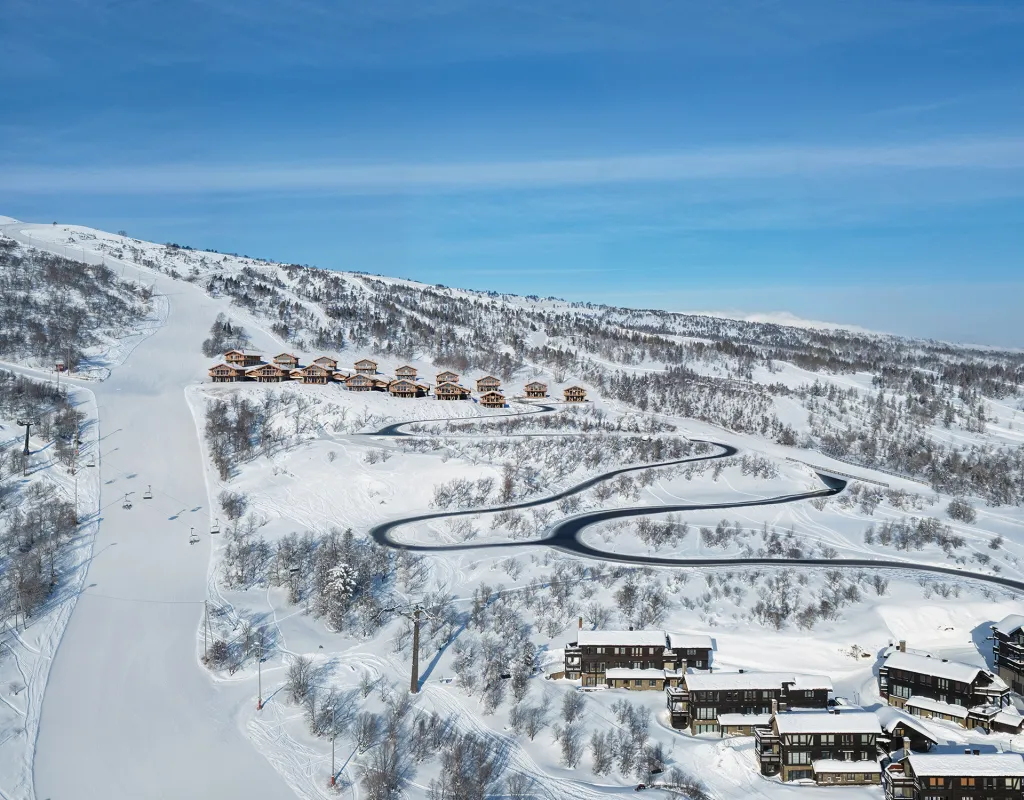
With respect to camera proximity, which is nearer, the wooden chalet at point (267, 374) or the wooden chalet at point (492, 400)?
the wooden chalet at point (267, 374)

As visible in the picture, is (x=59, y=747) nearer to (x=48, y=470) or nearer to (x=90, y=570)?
(x=90, y=570)

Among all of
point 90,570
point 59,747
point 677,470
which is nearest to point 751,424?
point 677,470

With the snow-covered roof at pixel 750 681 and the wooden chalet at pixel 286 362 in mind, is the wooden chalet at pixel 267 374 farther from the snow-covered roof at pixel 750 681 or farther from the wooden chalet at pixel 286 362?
the snow-covered roof at pixel 750 681

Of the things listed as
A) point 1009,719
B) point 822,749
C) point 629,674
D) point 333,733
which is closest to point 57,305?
point 333,733

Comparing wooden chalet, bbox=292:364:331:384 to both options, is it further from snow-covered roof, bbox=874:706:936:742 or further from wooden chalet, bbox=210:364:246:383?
snow-covered roof, bbox=874:706:936:742

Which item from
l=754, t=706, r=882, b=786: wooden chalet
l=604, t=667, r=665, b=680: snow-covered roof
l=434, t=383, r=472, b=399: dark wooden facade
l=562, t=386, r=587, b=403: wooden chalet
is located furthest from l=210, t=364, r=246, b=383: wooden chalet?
l=754, t=706, r=882, b=786: wooden chalet

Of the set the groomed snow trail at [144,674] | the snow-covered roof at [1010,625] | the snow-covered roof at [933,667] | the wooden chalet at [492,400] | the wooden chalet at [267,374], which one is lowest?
the groomed snow trail at [144,674]

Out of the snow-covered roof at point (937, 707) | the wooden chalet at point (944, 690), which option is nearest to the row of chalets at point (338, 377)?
the wooden chalet at point (944, 690)

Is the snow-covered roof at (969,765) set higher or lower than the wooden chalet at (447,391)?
lower
